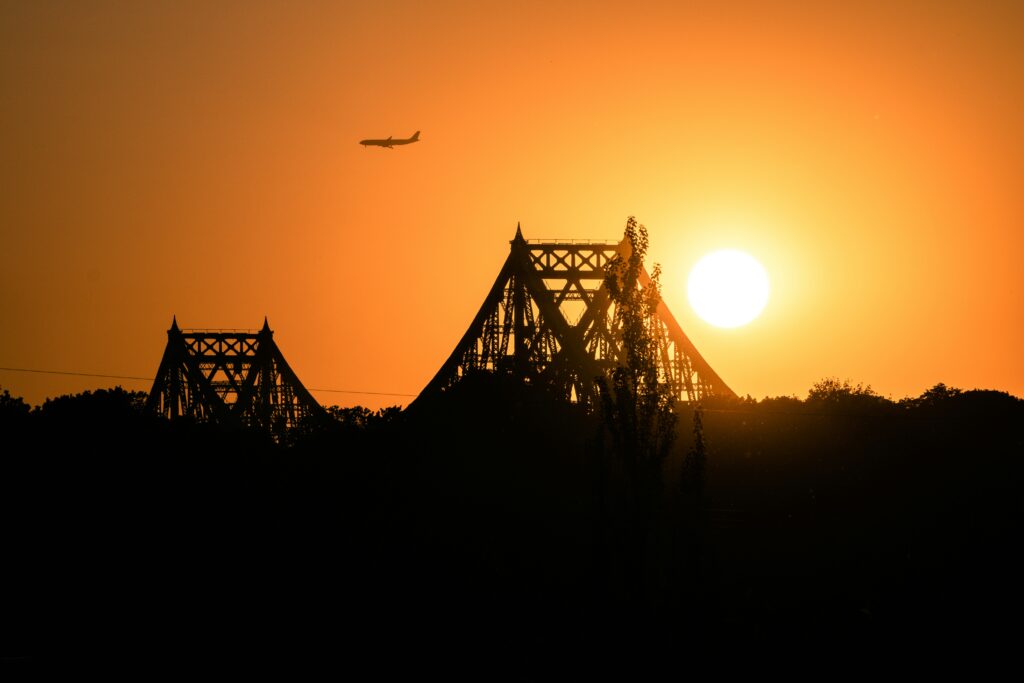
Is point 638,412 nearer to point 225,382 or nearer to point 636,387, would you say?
point 636,387

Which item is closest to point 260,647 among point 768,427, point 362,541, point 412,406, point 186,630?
point 186,630

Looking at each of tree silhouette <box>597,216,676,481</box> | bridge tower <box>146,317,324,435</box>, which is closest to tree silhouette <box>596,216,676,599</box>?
tree silhouette <box>597,216,676,481</box>

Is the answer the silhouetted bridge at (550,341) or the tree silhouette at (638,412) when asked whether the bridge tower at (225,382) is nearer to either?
the silhouetted bridge at (550,341)

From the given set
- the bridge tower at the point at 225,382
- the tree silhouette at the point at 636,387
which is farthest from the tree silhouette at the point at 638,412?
the bridge tower at the point at 225,382

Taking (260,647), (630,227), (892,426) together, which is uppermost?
(630,227)

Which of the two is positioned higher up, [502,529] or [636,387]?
[636,387]

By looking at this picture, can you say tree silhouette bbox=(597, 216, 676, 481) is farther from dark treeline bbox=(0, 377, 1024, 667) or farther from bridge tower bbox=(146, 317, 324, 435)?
bridge tower bbox=(146, 317, 324, 435)

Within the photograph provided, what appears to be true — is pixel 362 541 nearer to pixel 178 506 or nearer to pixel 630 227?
pixel 178 506

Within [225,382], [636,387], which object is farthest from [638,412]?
[225,382]

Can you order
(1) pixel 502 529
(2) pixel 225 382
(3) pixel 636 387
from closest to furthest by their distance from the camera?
(3) pixel 636 387 → (1) pixel 502 529 → (2) pixel 225 382
